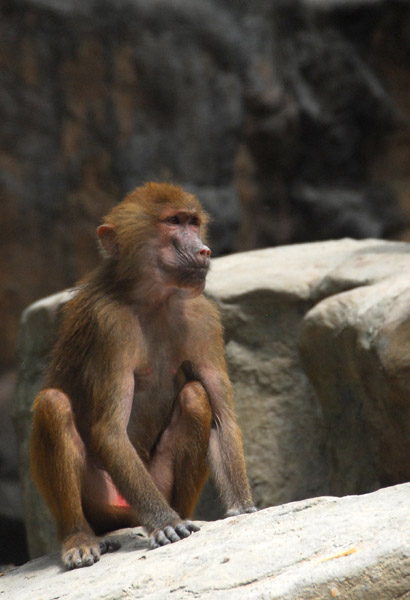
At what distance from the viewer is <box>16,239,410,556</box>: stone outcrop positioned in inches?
215

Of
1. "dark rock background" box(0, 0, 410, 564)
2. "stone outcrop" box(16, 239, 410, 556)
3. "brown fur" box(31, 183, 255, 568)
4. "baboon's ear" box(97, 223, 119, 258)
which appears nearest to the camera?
"brown fur" box(31, 183, 255, 568)

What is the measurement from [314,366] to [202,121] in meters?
5.93

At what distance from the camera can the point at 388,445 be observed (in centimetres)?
550

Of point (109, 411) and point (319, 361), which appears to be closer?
point (109, 411)

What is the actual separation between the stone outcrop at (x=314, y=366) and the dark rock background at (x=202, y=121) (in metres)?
3.55

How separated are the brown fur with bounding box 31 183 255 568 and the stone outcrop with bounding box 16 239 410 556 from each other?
1.00 m

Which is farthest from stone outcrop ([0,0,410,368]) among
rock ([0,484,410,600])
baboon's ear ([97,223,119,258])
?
rock ([0,484,410,600])

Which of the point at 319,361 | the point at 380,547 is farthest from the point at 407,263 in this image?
the point at 380,547

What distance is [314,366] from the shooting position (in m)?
6.21

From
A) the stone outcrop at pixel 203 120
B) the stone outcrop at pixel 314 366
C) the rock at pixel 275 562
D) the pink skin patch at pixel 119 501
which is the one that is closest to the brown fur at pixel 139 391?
the pink skin patch at pixel 119 501

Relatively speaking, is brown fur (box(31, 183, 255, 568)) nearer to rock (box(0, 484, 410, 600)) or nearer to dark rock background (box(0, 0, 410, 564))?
rock (box(0, 484, 410, 600))

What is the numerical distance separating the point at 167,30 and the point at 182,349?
7095 mm

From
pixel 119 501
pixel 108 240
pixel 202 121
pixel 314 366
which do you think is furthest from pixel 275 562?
pixel 202 121

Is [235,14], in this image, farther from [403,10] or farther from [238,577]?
[238,577]
